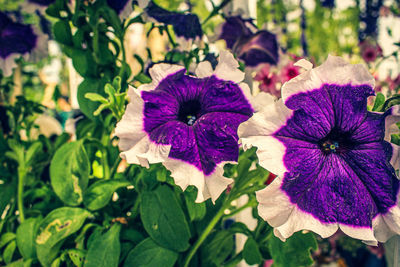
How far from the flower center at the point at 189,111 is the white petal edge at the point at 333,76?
5.0 inches

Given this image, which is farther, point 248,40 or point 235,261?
point 248,40

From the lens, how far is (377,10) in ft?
5.84

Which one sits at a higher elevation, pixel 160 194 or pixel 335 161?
pixel 335 161

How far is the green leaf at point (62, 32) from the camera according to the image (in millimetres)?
537

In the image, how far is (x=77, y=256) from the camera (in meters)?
0.48

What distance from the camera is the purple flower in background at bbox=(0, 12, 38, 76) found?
610 millimetres

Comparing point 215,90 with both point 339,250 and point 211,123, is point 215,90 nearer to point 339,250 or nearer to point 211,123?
point 211,123

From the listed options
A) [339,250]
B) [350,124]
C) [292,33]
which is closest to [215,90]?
[350,124]

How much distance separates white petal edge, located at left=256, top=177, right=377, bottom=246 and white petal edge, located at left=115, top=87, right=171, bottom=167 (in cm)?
11

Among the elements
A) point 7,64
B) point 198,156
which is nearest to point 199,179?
point 198,156

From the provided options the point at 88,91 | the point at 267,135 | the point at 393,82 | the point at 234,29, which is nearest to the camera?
the point at 267,135

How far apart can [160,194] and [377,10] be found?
1.79 metres

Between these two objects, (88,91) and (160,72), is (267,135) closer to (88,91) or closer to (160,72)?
(160,72)

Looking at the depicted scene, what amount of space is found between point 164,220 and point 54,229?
15cm
